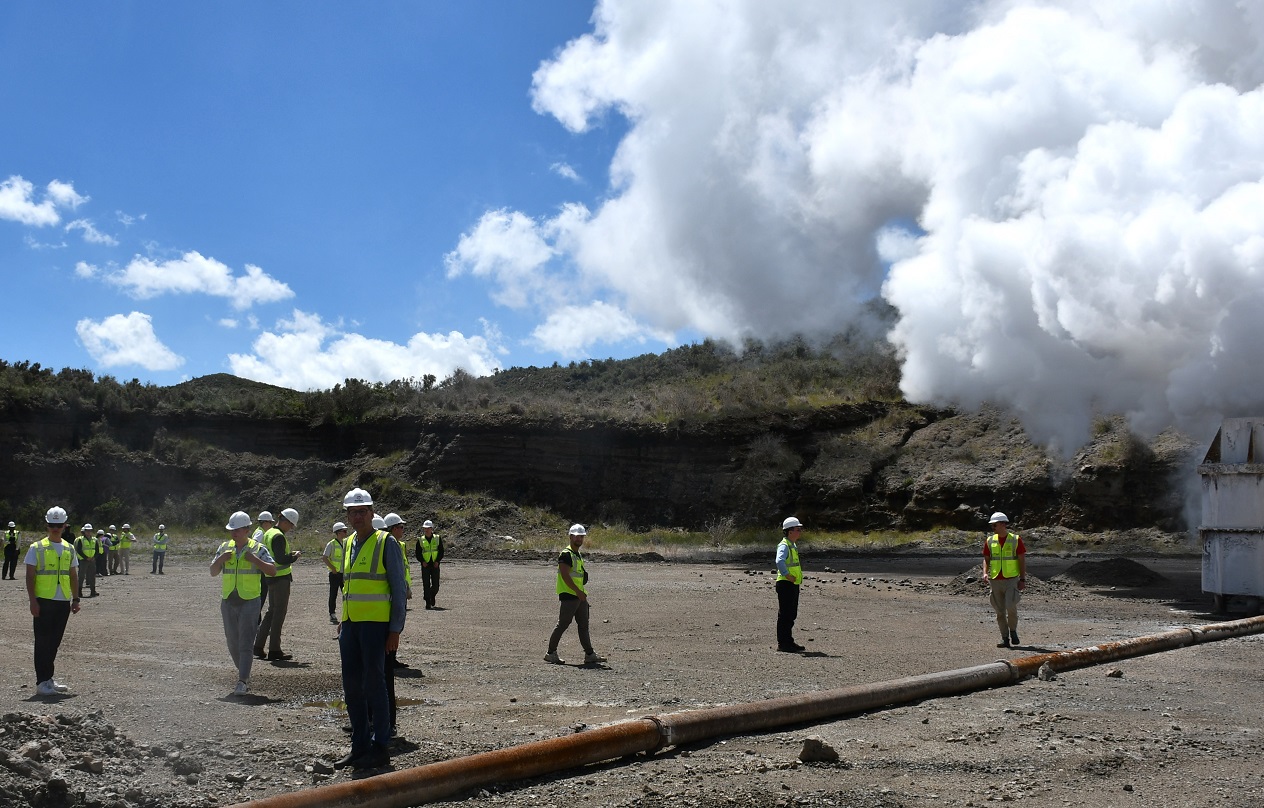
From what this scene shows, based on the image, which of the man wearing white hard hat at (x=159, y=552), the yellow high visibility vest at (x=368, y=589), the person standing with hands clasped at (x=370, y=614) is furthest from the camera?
the man wearing white hard hat at (x=159, y=552)

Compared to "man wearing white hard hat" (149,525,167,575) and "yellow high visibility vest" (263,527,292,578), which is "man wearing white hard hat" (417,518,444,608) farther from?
A: "man wearing white hard hat" (149,525,167,575)

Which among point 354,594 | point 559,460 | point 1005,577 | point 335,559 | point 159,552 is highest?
point 559,460

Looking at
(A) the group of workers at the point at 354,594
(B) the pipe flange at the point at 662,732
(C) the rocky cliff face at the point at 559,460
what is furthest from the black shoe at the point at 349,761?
(C) the rocky cliff face at the point at 559,460

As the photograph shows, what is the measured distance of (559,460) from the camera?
48594mm

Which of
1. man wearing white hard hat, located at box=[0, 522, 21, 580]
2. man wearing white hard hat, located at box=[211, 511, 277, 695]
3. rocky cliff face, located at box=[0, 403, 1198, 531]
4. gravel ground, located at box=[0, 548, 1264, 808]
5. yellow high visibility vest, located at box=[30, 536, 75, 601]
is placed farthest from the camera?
rocky cliff face, located at box=[0, 403, 1198, 531]

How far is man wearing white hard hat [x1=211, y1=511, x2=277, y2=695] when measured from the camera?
9.55 metres

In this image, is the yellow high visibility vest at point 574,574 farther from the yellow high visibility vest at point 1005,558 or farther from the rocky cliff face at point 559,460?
the rocky cliff face at point 559,460

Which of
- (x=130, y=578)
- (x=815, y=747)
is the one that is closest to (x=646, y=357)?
(x=130, y=578)

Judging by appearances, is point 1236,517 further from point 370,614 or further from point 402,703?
point 370,614

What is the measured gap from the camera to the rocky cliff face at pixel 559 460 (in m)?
44.6

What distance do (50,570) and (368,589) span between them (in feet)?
15.4

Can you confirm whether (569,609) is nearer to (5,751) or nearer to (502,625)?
(502,625)

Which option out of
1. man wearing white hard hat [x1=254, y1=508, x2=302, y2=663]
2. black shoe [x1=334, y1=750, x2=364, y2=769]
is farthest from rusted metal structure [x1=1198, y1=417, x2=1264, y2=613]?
black shoe [x1=334, y1=750, x2=364, y2=769]

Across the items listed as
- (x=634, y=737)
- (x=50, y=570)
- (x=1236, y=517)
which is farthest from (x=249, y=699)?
(x=1236, y=517)
